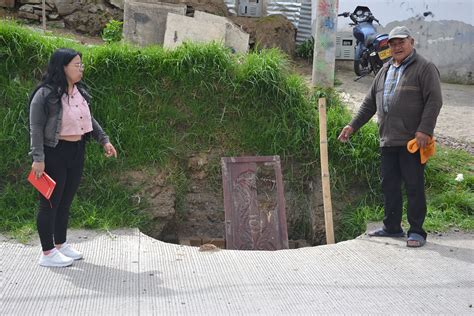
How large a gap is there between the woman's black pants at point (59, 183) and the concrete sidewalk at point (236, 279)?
0.31m

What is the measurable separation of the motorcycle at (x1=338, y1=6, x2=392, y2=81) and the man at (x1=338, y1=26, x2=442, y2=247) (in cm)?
487

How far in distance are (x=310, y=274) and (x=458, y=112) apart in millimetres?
5917

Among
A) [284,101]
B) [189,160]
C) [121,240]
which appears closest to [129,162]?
[189,160]

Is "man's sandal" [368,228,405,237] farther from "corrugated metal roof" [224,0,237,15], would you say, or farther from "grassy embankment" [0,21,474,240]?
"corrugated metal roof" [224,0,237,15]

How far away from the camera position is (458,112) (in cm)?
975

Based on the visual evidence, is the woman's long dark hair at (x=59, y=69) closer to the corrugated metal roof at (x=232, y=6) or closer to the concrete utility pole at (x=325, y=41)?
the concrete utility pole at (x=325, y=41)

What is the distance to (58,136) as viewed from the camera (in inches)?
181

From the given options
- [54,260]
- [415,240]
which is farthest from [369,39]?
[54,260]

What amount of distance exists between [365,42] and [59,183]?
7851mm

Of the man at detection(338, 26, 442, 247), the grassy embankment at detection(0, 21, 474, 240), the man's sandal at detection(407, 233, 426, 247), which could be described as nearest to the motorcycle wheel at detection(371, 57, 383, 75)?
the grassy embankment at detection(0, 21, 474, 240)

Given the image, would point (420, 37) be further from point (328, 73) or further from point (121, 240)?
point (121, 240)

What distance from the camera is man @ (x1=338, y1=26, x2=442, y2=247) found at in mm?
5332

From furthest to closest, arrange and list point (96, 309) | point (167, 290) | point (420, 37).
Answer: point (420, 37) → point (167, 290) → point (96, 309)

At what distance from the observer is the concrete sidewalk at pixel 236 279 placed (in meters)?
4.17
